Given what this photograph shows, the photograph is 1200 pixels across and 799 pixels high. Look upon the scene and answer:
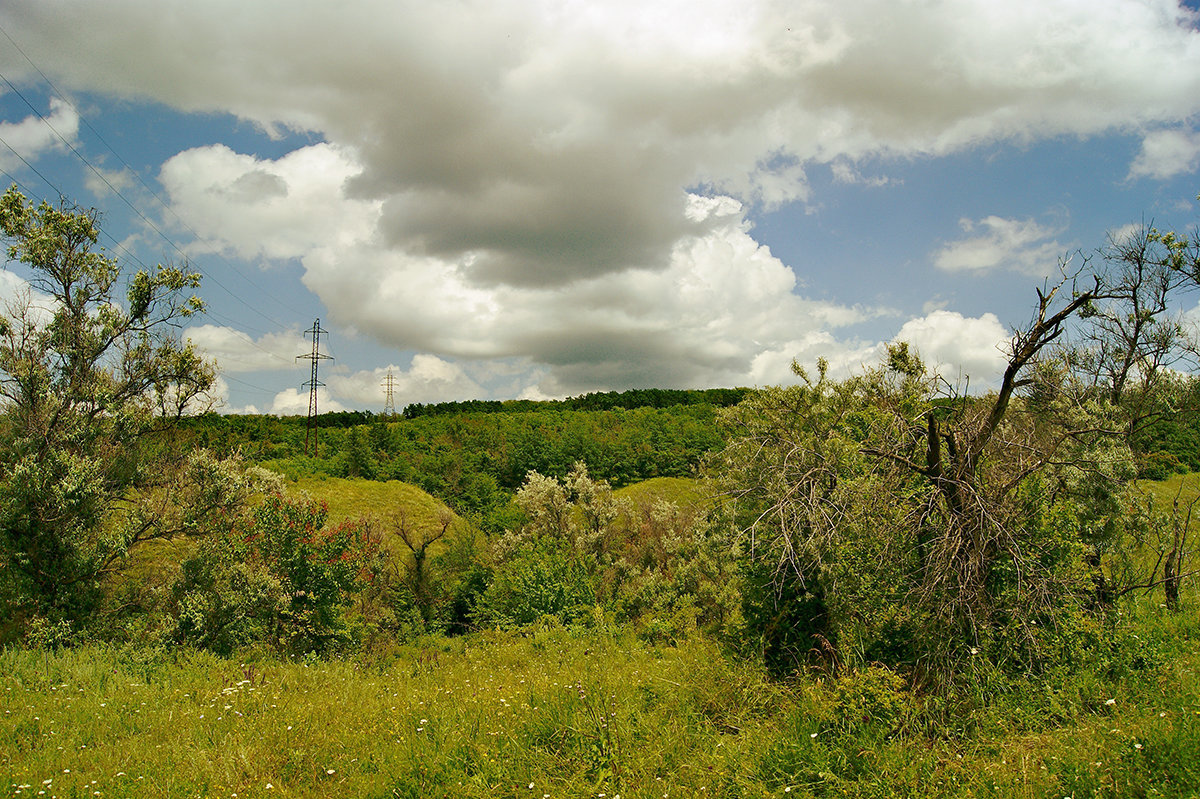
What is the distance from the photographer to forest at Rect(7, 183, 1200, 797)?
6.23 meters

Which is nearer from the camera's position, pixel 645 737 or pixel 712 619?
pixel 645 737

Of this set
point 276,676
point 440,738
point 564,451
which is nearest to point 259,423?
point 564,451

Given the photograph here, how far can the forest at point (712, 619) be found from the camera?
6230 millimetres

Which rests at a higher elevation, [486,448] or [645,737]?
[486,448]

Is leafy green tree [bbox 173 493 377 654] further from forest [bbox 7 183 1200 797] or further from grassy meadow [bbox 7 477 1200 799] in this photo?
grassy meadow [bbox 7 477 1200 799]

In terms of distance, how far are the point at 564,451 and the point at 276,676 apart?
6259 centimetres

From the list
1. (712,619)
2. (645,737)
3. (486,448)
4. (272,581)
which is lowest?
(712,619)

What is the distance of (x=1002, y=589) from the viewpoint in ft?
24.2

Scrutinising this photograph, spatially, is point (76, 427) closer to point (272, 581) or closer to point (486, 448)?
point (272, 581)

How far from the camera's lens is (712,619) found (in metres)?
20.5

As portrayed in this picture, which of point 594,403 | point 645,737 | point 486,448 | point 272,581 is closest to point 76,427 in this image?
point 272,581

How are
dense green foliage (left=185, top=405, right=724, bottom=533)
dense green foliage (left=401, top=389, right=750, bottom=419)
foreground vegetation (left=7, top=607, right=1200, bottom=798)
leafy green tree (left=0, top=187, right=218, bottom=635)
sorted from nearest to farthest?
foreground vegetation (left=7, top=607, right=1200, bottom=798), leafy green tree (left=0, top=187, right=218, bottom=635), dense green foliage (left=185, top=405, right=724, bottom=533), dense green foliage (left=401, top=389, right=750, bottom=419)

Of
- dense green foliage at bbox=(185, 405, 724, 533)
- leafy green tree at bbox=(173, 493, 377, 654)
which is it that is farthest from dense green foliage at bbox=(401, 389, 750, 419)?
leafy green tree at bbox=(173, 493, 377, 654)

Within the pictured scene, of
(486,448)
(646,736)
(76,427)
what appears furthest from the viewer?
(486,448)
